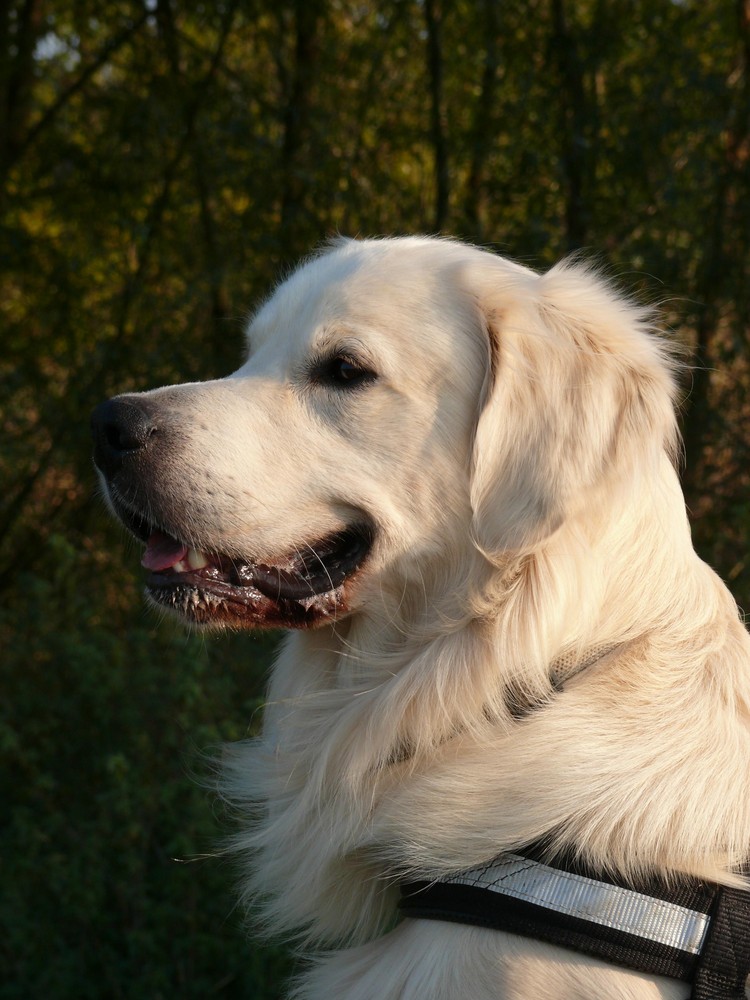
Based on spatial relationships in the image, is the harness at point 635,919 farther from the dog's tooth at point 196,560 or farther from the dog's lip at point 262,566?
the dog's tooth at point 196,560

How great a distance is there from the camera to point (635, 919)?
1874 mm

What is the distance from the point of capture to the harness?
186cm

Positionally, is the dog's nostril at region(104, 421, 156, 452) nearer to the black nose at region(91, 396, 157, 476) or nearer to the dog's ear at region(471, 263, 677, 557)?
the black nose at region(91, 396, 157, 476)

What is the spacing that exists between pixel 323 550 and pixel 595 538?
23.5 inches

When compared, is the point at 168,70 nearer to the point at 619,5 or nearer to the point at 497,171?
the point at 497,171

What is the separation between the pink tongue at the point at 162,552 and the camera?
2363mm

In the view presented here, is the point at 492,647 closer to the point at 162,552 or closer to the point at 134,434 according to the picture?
the point at 162,552

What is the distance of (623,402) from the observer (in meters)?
2.21

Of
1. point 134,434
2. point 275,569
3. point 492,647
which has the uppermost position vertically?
point 134,434

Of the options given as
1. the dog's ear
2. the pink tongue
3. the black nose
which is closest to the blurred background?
the pink tongue

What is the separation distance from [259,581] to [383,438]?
420 mm

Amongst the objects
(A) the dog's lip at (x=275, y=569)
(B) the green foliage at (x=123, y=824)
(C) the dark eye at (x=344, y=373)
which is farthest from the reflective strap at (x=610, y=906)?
(B) the green foliage at (x=123, y=824)

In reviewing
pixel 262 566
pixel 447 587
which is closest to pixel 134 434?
pixel 262 566

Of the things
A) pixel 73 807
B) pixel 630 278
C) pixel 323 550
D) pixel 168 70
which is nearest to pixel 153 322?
pixel 168 70
